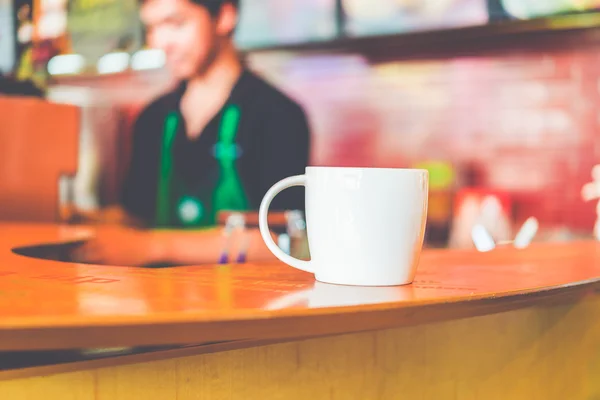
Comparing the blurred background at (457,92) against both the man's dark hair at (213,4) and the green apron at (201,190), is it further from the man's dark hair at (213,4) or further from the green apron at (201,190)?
the green apron at (201,190)

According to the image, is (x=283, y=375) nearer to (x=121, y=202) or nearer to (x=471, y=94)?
(x=471, y=94)

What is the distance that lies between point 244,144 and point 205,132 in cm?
26

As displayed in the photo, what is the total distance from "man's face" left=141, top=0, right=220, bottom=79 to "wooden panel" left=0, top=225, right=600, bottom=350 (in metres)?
3.17

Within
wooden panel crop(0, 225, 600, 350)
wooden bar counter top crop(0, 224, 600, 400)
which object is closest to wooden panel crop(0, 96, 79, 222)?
wooden bar counter top crop(0, 224, 600, 400)

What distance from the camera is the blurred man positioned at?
3.59 metres

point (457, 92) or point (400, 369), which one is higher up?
point (457, 92)

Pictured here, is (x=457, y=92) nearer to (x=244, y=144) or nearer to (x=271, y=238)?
(x=244, y=144)

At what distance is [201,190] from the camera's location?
3.67 meters

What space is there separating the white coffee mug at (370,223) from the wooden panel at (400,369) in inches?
4.4

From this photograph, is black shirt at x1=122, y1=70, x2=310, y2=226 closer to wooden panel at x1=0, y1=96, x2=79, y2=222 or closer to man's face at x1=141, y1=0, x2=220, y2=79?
man's face at x1=141, y1=0, x2=220, y2=79

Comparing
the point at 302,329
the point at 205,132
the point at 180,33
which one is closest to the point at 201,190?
the point at 205,132

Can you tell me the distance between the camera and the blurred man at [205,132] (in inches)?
141

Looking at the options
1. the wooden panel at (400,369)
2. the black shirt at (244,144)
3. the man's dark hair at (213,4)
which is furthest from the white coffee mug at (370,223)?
the man's dark hair at (213,4)

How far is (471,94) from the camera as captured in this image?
2.91 metres
